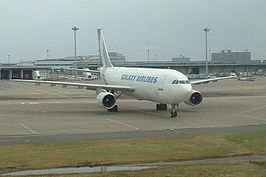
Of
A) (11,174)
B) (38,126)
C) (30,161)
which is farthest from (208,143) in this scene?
(38,126)

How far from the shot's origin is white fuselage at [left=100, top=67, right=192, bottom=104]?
31403 mm

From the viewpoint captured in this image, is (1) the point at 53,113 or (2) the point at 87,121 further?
(1) the point at 53,113

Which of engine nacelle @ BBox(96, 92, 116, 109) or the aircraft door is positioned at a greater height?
the aircraft door

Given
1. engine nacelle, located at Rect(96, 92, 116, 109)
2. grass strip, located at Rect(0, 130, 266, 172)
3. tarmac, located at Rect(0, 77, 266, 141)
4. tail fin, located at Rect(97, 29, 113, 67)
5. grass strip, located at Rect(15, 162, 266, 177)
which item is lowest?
tarmac, located at Rect(0, 77, 266, 141)

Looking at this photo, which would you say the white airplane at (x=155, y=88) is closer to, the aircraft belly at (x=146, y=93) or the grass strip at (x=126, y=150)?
the aircraft belly at (x=146, y=93)

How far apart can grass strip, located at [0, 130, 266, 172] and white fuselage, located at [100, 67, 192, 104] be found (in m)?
9.50

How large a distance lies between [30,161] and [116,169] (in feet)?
11.2

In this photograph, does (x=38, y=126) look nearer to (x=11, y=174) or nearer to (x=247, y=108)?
(x=11, y=174)

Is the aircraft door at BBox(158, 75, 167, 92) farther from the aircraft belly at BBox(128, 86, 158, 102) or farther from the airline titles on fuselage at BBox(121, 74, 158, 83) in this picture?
the aircraft belly at BBox(128, 86, 158, 102)

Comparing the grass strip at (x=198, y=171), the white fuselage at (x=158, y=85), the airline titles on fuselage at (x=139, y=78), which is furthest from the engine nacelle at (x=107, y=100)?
the grass strip at (x=198, y=171)

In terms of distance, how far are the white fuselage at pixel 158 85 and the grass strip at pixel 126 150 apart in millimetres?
9501

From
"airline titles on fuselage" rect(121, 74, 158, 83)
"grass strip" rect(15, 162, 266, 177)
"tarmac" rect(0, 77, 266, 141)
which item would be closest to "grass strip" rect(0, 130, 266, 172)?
"grass strip" rect(15, 162, 266, 177)

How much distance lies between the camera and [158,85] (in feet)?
109

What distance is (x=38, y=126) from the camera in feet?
Result: 88.2
